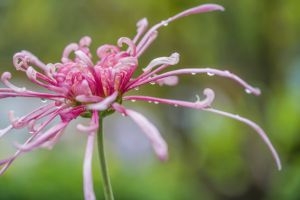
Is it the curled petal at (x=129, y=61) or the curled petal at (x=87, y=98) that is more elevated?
the curled petal at (x=129, y=61)

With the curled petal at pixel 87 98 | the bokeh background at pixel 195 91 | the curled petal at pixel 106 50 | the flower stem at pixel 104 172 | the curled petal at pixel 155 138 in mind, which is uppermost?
the curled petal at pixel 106 50

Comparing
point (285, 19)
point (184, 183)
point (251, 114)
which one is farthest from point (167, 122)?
point (285, 19)

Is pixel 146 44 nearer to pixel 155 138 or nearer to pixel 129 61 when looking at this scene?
pixel 129 61

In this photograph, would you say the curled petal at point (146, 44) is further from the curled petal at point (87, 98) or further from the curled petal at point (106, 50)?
the curled petal at point (87, 98)

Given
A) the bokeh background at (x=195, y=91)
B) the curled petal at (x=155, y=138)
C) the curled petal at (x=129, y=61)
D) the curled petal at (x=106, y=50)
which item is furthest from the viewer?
the bokeh background at (x=195, y=91)

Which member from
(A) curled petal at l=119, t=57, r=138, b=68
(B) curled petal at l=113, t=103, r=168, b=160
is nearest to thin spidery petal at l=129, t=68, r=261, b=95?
(A) curled petal at l=119, t=57, r=138, b=68

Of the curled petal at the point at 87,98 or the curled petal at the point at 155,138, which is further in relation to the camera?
the curled petal at the point at 87,98

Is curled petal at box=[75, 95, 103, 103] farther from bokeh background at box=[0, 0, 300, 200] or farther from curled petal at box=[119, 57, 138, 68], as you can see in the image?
bokeh background at box=[0, 0, 300, 200]

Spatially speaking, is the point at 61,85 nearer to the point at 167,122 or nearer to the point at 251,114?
the point at 251,114

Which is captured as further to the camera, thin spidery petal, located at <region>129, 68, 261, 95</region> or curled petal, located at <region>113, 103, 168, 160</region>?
thin spidery petal, located at <region>129, 68, 261, 95</region>

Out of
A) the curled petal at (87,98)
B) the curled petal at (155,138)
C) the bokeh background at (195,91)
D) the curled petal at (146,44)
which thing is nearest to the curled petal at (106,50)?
the curled petal at (146,44)
